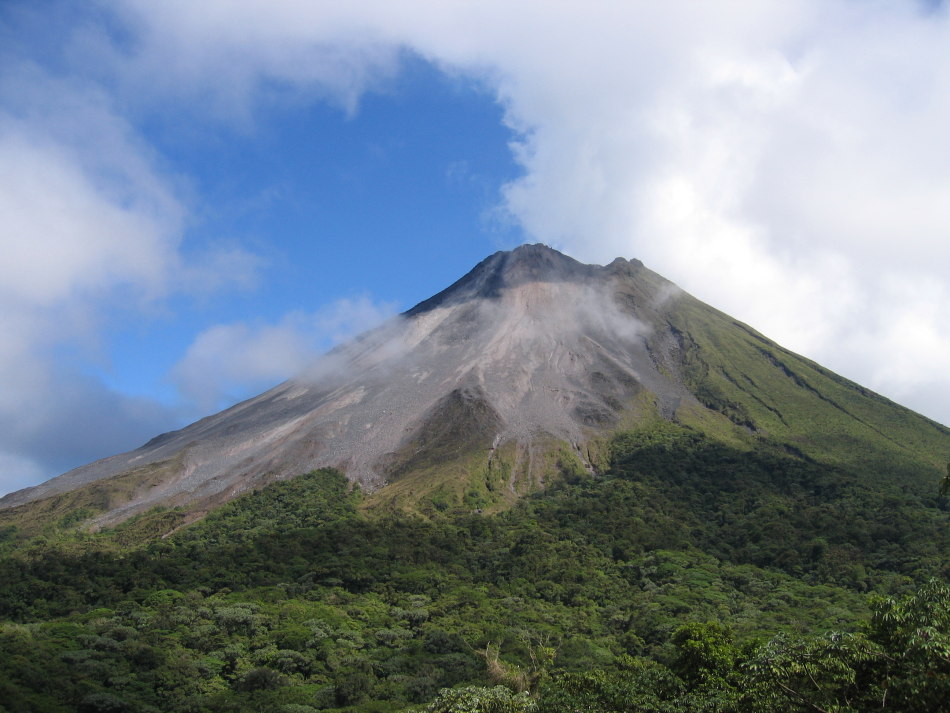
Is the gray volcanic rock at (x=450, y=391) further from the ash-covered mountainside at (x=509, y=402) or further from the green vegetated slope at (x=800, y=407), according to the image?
the green vegetated slope at (x=800, y=407)

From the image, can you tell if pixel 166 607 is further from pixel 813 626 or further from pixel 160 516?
pixel 813 626

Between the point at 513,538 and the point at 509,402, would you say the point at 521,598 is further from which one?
the point at 509,402

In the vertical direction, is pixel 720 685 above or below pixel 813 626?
above

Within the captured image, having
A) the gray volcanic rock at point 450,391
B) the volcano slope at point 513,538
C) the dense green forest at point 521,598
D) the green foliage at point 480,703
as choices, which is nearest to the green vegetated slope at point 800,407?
the volcano slope at point 513,538

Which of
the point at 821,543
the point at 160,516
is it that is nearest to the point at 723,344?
the point at 821,543

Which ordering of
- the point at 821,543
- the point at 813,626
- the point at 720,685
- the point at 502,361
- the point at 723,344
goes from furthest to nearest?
1. the point at 723,344
2. the point at 502,361
3. the point at 821,543
4. the point at 813,626
5. the point at 720,685

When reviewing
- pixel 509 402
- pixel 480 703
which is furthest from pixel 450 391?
pixel 480 703
